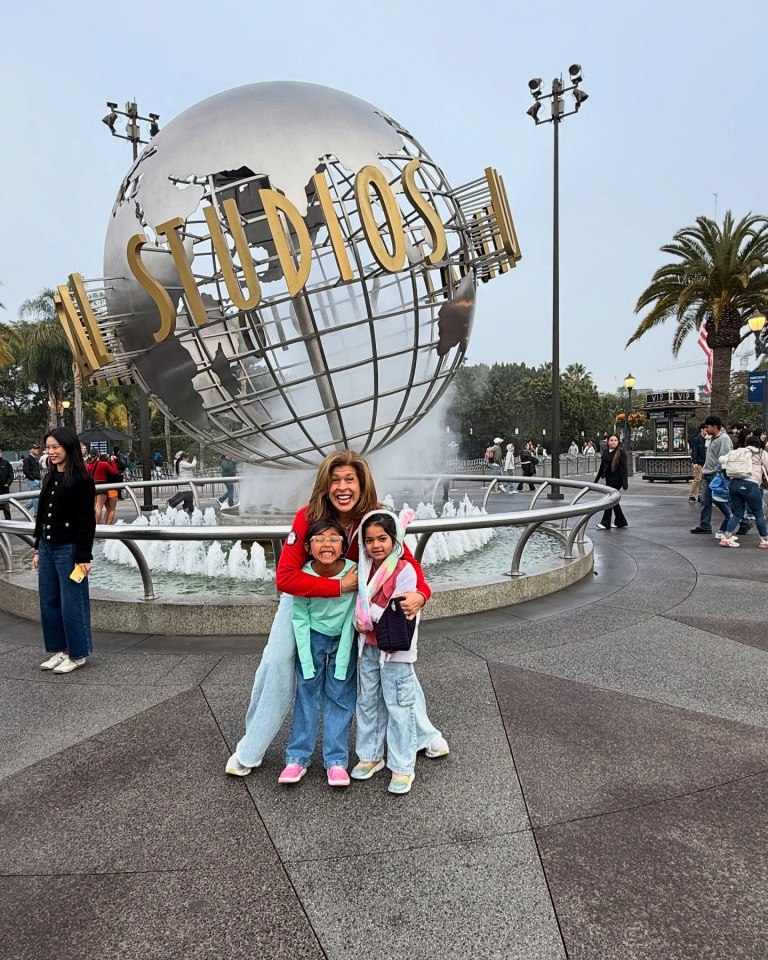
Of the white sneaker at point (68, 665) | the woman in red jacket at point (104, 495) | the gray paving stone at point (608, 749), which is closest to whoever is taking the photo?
the gray paving stone at point (608, 749)

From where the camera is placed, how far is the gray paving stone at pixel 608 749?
8.95ft

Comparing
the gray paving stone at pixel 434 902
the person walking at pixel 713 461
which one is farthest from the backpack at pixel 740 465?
the gray paving stone at pixel 434 902

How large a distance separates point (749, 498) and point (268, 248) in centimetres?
675

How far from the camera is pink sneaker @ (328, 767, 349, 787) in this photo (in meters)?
2.79

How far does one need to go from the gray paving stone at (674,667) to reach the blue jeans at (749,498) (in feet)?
13.9

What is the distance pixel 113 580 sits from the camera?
692 cm

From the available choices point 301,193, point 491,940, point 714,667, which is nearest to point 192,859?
point 491,940

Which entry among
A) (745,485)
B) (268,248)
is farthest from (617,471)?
(268,248)

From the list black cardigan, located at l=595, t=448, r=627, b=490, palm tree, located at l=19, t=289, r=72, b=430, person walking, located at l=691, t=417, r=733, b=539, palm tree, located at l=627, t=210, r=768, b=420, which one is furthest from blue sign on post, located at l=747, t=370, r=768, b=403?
palm tree, located at l=19, t=289, r=72, b=430

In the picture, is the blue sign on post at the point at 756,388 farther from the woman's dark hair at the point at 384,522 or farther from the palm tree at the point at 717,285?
the woman's dark hair at the point at 384,522

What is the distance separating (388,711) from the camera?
2.90m

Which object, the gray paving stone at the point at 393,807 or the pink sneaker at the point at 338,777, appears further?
the pink sneaker at the point at 338,777

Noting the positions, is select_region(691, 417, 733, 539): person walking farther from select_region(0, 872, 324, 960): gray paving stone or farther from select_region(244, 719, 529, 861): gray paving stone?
select_region(0, 872, 324, 960): gray paving stone

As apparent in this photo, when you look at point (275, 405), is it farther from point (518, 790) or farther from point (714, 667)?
point (518, 790)
